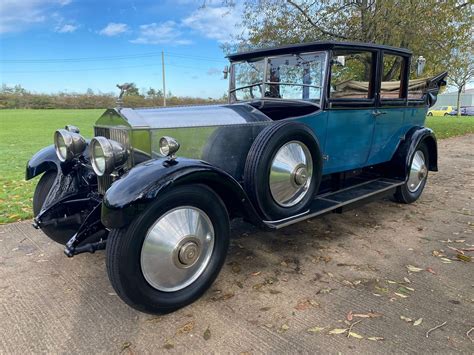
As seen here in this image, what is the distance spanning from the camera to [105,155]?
8.50 feet

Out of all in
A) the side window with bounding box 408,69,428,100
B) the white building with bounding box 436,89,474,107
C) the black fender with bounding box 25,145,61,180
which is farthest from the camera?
the white building with bounding box 436,89,474,107

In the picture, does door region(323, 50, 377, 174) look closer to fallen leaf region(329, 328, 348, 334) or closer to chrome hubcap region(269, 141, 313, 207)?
chrome hubcap region(269, 141, 313, 207)

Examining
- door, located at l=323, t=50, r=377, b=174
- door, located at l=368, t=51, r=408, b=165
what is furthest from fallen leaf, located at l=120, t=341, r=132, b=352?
door, located at l=368, t=51, r=408, b=165

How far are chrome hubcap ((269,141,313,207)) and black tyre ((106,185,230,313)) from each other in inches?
27.5

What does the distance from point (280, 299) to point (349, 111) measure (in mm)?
2197

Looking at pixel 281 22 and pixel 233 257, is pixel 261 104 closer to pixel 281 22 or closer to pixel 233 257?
pixel 233 257

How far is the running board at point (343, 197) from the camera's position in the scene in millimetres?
3194

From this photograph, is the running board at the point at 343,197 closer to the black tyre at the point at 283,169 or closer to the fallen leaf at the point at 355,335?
the black tyre at the point at 283,169

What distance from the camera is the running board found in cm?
319

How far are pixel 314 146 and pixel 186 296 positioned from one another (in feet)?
5.76

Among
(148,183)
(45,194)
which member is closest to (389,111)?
(148,183)

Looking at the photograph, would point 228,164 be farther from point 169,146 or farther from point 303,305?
point 303,305

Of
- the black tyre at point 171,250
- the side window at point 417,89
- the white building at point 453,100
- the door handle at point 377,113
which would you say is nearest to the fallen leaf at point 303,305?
the black tyre at point 171,250

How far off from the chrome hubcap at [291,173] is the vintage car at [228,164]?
0.04 ft
